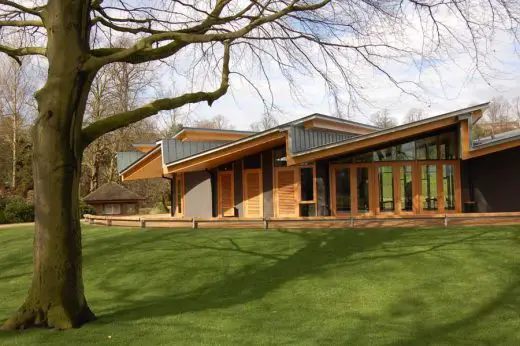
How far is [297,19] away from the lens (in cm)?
886

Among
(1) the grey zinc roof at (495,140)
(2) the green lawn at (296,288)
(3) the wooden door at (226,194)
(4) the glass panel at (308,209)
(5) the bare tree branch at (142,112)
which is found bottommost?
(2) the green lawn at (296,288)

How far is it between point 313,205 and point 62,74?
13446mm

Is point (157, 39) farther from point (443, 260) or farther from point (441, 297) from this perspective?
point (443, 260)

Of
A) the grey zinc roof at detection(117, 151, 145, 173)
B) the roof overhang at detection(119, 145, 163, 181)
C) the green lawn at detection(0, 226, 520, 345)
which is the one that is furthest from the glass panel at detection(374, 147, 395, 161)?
the grey zinc roof at detection(117, 151, 145, 173)

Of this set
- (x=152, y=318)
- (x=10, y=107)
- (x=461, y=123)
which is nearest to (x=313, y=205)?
(x=461, y=123)

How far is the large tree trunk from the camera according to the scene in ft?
22.5

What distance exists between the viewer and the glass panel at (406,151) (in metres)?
18.9

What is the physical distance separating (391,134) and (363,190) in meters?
3.16

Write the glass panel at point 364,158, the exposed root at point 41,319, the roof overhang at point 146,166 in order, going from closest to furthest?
the exposed root at point 41,319 < the glass panel at point 364,158 < the roof overhang at point 146,166

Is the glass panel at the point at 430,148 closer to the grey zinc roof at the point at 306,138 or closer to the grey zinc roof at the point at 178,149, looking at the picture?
the grey zinc roof at the point at 306,138

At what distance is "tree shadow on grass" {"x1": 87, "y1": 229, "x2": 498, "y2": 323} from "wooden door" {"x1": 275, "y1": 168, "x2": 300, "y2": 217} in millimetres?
4702

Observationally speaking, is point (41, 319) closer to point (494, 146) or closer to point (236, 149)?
point (236, 149)

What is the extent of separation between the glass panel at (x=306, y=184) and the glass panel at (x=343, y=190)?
1.05 metres

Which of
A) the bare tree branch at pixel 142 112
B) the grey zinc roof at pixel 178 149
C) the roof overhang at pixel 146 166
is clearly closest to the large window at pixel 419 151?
the grey zinc roof at pixel 178 149
